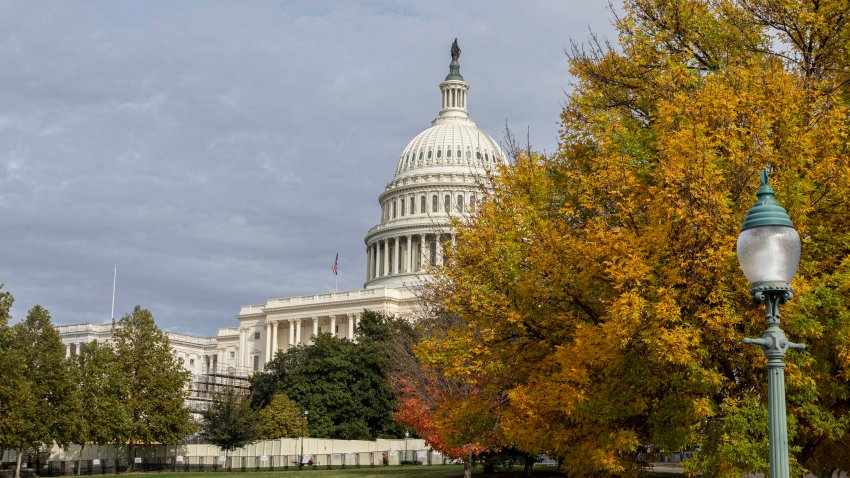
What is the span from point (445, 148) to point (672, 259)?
467ft

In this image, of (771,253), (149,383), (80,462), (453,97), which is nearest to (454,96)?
(453,97)

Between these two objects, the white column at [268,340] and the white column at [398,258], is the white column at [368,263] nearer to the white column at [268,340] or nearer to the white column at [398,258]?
the white column at [398,258]

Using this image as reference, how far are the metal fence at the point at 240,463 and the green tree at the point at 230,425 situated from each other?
170 cm

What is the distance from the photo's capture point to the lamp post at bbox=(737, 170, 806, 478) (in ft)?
30.5

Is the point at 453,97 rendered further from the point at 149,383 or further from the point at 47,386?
the point at 47,386

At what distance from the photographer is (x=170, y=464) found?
6925 centimetres

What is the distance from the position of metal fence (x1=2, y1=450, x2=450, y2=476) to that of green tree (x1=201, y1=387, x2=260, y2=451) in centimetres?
170

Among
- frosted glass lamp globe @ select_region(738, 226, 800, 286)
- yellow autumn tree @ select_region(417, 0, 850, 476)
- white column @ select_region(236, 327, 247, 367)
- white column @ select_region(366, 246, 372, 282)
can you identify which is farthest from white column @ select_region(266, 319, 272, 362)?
frosted glass lamp globe @ select_region(738, 226, 800, 286)

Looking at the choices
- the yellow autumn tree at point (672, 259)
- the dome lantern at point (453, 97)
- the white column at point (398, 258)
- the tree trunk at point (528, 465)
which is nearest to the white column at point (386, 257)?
the white column at point (398, 258)

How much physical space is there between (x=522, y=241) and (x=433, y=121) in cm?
15376

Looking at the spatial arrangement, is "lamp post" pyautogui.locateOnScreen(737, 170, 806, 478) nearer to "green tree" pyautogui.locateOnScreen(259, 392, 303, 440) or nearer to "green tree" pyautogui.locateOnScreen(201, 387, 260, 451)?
"green tree" pyautogui.locateOnScreen(201, 387, 260, 451)

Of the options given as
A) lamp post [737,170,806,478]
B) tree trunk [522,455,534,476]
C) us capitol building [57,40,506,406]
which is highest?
us capitol building [57,40,506,406]

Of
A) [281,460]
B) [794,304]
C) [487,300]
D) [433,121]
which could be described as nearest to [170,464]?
[281,460]

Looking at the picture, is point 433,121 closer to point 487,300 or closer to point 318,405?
point 318,405
